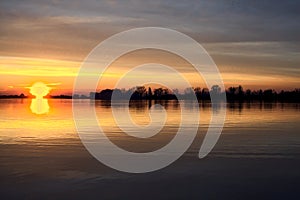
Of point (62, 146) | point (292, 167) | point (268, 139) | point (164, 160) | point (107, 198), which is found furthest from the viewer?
point (268, 139)

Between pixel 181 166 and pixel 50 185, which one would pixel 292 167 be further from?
pixel 50 185

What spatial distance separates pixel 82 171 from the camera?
44.4ft

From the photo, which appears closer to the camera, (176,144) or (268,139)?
(176,144)

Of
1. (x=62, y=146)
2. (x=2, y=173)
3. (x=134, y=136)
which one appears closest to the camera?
(x=2, y=173)

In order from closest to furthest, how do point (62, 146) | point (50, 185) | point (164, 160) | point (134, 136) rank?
point (50, 185) → point (164, 160) → point (62, 146) → point (134, 136)

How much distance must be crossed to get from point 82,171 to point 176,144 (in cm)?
785

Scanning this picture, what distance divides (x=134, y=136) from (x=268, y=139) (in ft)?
23.6

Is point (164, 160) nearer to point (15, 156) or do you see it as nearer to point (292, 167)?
point (292, 167)

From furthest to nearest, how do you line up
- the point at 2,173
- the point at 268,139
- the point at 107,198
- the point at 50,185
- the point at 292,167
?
the point at 268,139
the point at 292,167
the point at 2,173
the point at 50,185
the point at 107,198

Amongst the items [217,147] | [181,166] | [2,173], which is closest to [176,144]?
[217,147]

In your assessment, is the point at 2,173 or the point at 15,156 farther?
the point at 15,156

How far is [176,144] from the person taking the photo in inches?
813

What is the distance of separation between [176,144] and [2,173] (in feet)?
30.8

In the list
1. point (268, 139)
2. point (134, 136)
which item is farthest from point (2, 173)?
point (268, 139)
